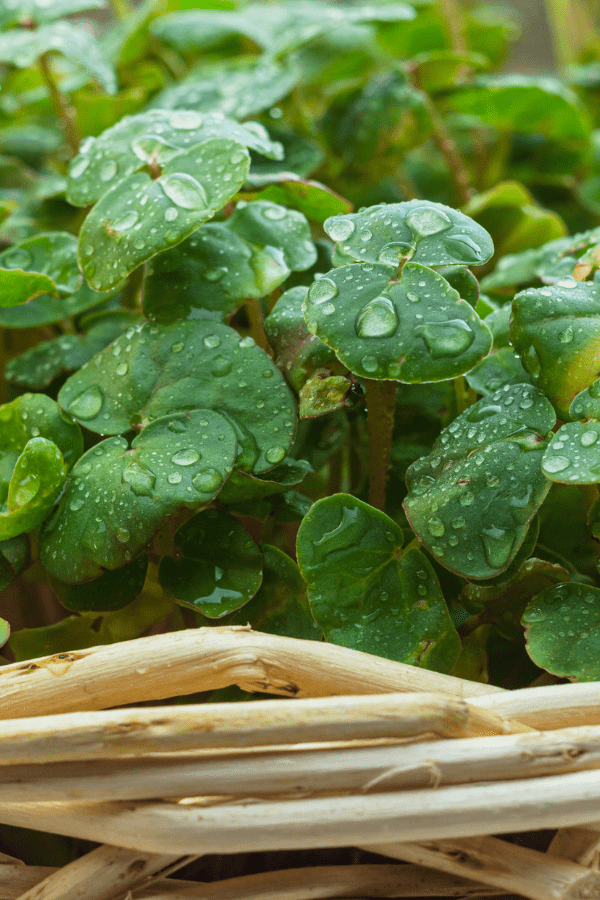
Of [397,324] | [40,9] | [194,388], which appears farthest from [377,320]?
[40,9]

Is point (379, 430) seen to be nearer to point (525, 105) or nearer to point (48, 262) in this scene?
point (48, 262)

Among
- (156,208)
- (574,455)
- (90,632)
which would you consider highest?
(156,208)

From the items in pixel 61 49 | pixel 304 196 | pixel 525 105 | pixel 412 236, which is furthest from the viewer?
pixel 525 105

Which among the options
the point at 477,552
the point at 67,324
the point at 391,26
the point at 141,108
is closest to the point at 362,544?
the point at 477,552

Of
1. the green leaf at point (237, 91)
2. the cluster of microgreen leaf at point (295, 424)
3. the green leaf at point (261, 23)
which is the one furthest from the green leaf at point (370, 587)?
the green leaf at point (261, 23)

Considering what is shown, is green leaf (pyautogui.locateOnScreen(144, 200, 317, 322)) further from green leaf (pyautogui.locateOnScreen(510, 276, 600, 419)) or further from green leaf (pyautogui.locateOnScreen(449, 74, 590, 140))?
green leaf (pyautogui.locateOnScreen(449, 74, 590, 140))

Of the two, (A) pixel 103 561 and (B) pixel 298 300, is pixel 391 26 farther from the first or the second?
(A) pixel 103 561

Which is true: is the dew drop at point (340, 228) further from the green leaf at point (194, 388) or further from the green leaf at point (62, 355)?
the green leaf at point (62, 355)
